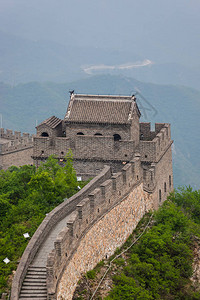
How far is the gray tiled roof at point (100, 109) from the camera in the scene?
4434 centimetres

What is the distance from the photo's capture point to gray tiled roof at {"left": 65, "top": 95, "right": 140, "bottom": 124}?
44.3m

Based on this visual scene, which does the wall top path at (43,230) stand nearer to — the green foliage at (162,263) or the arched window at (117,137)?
the green foliage at (162,263)

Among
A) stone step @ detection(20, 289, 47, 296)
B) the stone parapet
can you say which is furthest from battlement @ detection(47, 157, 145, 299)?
the stone parapet

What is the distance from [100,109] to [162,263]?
1344 centimetres

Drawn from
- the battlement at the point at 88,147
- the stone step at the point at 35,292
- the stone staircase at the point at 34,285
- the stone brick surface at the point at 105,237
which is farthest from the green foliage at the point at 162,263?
the battlement at the point at 88,147

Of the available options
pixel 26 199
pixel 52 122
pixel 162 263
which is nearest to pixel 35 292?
pixel 162 263

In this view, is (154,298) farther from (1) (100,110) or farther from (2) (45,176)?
(1) (100,110)

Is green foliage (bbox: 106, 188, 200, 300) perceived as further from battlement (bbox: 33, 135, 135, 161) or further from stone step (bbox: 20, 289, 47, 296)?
battlement (bbox: 33, 135, 135, 161)

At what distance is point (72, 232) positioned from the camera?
1148 inches

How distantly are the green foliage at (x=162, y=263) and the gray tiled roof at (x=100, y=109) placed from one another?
6995 mm

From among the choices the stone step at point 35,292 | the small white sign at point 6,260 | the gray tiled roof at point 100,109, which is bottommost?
the stone step at point 35,292

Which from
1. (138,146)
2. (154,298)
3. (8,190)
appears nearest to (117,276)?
(154,298)

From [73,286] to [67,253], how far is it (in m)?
1.67

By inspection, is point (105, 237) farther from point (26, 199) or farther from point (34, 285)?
point (34, 285)
